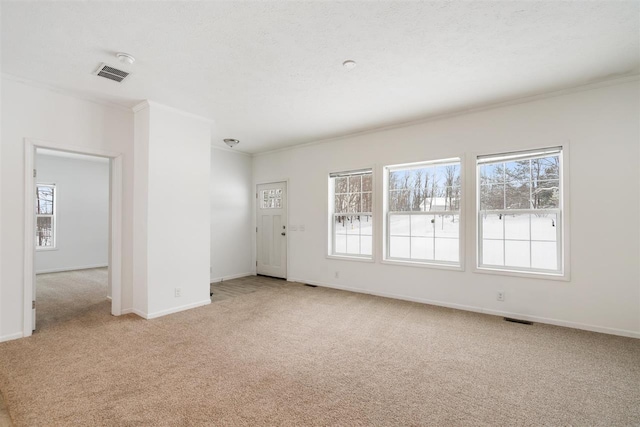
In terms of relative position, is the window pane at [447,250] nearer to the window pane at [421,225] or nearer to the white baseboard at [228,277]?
the window pane at [421,225]

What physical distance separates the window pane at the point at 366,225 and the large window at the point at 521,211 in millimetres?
1650

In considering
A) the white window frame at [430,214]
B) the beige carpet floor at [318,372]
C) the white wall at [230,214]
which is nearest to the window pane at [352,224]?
the white window frame at [430,214]

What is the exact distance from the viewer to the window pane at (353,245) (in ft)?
17.3

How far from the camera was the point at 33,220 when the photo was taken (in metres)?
3.33

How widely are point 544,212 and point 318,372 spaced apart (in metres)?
3.24

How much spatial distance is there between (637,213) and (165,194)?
211 inches

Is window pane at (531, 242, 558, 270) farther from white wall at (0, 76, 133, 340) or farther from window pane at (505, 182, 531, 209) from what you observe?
white wall at (0, 76, 133, 340)

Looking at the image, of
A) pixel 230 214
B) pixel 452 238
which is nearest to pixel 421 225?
pixel 452 238

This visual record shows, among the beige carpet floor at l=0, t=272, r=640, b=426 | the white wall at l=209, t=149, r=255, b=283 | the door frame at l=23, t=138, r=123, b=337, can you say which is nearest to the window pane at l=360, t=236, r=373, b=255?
the beige carpet floor at l=0, t=272, r=640, b=426

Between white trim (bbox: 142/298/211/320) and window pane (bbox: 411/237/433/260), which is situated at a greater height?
window pane (bbox: 411/237/433/260)

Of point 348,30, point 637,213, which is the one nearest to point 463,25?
point 348,30

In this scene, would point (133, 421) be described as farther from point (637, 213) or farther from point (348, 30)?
point (637, 213)

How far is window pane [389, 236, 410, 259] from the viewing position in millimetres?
4732

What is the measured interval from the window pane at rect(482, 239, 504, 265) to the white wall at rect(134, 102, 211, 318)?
3.89 m
